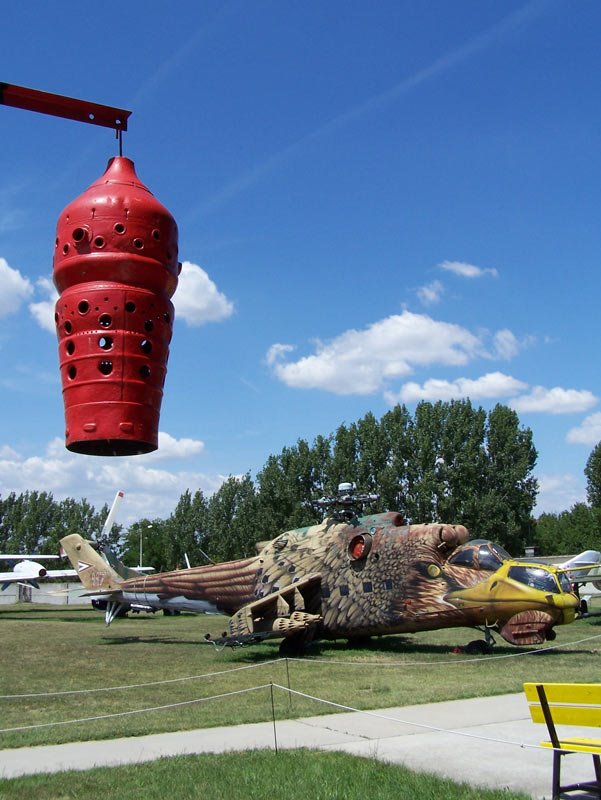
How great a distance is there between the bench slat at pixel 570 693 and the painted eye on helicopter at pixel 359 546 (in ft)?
35.5

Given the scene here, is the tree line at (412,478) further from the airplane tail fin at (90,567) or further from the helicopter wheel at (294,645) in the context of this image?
the helicopter wheel at (294,645)

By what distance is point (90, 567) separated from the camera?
2522cm

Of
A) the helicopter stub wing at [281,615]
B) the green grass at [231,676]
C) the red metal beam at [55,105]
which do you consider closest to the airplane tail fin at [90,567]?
the green grass at [231,676]

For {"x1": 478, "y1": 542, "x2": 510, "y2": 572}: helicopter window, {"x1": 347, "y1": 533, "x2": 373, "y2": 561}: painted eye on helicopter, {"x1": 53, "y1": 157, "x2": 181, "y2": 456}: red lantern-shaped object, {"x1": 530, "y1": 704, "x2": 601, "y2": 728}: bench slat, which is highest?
{"x1": 53, "y1": 157, "x2": 181, "y2": 456}: red lantern-shaped object

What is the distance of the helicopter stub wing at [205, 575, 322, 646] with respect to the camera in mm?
15531

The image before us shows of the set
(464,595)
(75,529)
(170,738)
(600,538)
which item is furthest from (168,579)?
(75,529)

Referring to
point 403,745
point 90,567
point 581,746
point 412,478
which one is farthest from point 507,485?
point 581,746

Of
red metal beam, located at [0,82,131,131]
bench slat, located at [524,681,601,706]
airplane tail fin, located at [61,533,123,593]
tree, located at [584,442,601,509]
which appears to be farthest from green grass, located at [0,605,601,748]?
tree, located at [584,442,601,509]

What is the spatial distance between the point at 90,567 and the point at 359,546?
12.5 m

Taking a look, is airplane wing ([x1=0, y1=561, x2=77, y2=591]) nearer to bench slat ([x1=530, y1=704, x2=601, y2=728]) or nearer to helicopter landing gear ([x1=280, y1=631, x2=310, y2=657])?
helicopter landing gear ([x1=280, y1=631, x2=310, y2=657])

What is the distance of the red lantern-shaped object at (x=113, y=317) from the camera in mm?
5379

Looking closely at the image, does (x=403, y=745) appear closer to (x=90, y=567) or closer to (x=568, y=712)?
(x=568, y=712)

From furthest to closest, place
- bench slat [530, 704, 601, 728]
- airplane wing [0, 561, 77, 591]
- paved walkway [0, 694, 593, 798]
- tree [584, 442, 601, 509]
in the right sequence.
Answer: tree [584, 442, 601, 509] < airplane wing [0, 561, 77, 591] < paved walkway [0, 694, 593, 798] < bench slat [530, 704, 601, 728]

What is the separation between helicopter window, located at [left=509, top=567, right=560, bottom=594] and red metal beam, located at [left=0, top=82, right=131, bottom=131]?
11760 mm
